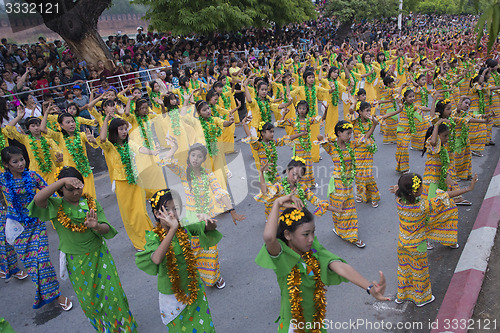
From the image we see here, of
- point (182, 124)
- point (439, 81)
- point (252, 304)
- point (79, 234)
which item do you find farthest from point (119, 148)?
point (439, 81)

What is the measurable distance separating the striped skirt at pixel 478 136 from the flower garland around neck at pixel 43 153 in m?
7.67

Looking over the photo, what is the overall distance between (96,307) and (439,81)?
9485mm

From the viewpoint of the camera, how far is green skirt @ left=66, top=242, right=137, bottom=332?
360 cm

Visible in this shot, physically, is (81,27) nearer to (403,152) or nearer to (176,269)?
(403,152)

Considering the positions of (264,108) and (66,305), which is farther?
(264,108)

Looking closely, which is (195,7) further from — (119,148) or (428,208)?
(428,208)

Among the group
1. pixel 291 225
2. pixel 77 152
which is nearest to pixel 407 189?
pixel 291 225

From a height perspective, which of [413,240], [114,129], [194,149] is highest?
[114,129]

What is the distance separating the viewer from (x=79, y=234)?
3568 mm

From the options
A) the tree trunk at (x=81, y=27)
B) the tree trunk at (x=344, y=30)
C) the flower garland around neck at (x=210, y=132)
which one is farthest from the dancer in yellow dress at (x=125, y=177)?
→ the tree trunk at (x=344, y=30)

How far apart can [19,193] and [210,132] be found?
3.19 meters

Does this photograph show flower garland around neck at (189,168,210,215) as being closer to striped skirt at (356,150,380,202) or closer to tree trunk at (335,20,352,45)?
striped skirt at (356,150,380,202)

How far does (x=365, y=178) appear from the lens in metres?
6.15

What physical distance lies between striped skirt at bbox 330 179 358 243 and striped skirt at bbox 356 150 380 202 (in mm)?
945
